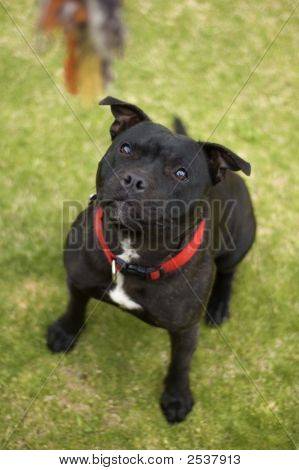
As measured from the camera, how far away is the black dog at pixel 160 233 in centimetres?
271

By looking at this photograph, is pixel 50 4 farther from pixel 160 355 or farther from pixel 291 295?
pixel 291 295

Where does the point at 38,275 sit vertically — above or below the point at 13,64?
below

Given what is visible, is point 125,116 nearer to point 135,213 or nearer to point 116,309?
point 135,213

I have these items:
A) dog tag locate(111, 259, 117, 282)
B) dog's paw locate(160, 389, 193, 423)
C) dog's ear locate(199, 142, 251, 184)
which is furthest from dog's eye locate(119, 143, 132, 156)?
dog's paw locate(160, 389, 193, 423)

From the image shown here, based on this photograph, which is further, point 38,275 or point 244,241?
point 38,275

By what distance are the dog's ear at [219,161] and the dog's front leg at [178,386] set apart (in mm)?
1117

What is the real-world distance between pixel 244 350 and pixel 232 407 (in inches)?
19.5

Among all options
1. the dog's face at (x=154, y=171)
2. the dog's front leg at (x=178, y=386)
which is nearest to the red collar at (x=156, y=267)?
the dog's face at (x=154, y=171)

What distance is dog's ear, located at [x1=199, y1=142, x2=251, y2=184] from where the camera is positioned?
9.18 feet

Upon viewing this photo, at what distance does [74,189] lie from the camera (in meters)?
5.07

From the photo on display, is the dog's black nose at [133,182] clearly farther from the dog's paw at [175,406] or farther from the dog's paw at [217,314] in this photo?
the dog's paw at [217,314]

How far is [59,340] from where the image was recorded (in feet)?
13.2

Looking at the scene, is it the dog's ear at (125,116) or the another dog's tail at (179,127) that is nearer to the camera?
the dog's ear at (125,116)
